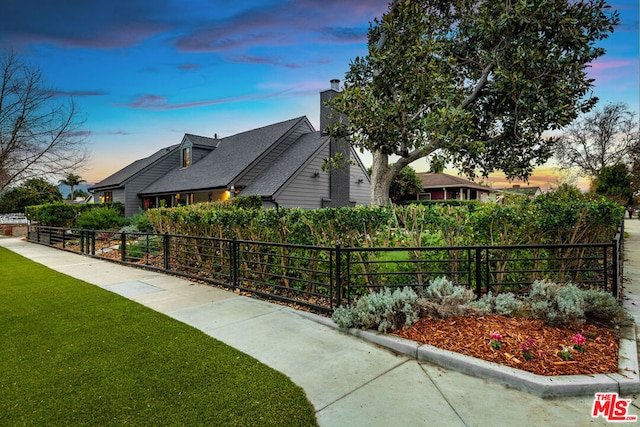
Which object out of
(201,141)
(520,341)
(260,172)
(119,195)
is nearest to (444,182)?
(260,172)

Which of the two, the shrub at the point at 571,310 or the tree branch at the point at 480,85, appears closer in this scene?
the shrub at the point at 571,310

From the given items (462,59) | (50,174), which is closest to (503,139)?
(462,59)

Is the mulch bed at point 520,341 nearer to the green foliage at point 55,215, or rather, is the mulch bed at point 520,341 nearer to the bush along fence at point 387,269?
the bush along fence at point 387,269

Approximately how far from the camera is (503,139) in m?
12.6

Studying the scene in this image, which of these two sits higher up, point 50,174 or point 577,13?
point 577,13

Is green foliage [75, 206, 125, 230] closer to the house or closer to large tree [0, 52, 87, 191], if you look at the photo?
large tree [0, 52, 87, 191]

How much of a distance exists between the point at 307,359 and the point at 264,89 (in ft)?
46.8

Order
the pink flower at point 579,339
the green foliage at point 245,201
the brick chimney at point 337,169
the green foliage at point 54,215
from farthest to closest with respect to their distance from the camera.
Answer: the brick chimney at point 337,169
the green foliage at point 54,215
the green foliage at point 245,201
the pink flower at point 579,339

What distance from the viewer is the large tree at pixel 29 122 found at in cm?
1417

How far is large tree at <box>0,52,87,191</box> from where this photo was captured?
14.2m

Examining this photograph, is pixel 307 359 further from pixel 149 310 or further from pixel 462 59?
pixel 462 59

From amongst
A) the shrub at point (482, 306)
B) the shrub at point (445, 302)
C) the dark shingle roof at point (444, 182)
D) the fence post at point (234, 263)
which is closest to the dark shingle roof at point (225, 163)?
the fence post at point (234, 263)

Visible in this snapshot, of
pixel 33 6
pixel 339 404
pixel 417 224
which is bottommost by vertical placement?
pixel 339 404

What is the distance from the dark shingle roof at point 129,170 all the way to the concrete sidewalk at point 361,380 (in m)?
23.5
